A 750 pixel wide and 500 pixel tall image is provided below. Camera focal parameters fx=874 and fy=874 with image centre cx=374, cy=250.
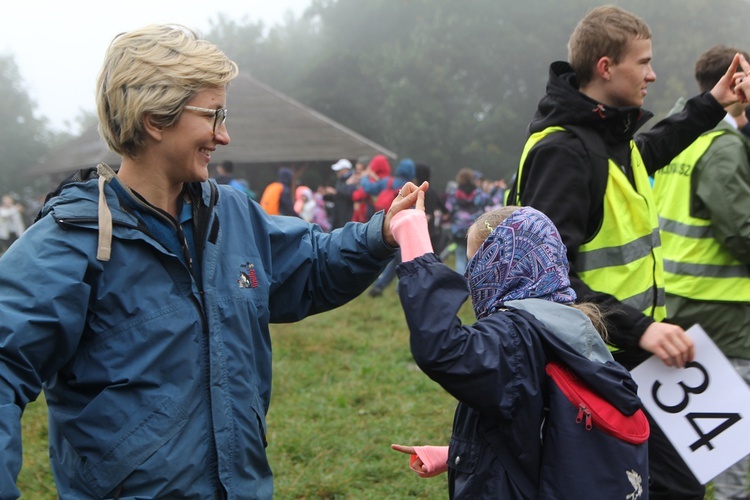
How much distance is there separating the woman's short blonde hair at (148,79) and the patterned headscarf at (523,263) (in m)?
0.87

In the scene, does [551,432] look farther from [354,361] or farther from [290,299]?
Answer: [354,361]

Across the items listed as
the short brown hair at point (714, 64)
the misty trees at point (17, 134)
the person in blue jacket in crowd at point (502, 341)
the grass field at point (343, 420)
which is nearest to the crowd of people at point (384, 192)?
the grass field at point (343, 420)

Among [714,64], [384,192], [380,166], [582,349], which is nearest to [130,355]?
[582,349]

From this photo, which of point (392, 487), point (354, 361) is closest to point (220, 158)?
point (354, 361)

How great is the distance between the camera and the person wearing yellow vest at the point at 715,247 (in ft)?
12.2

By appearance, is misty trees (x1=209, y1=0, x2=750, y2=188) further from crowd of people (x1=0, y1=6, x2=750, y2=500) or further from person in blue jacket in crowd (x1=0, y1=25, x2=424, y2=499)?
person in blue jacket in crowd (x1=0, y1=25, x2=424, y2=499)

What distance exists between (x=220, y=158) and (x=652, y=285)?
30.2 m

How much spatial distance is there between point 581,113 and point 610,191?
295 millimetres

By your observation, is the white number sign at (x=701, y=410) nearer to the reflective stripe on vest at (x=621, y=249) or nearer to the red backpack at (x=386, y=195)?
the reflective stripe on vest at (x=621, y=249)

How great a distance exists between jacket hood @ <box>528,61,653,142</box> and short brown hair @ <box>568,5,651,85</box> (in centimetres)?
10

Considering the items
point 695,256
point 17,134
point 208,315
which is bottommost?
point 17,134

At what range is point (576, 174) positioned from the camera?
9.70 ft

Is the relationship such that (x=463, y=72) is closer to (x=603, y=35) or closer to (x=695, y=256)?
(x=695, y=256)

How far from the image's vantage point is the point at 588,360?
222 cm
